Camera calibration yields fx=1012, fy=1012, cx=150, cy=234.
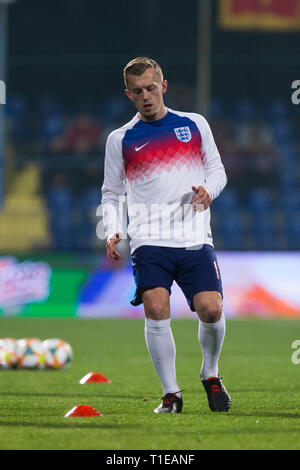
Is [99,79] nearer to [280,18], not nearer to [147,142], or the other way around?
[280,18]

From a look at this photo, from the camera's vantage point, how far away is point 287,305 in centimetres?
1695

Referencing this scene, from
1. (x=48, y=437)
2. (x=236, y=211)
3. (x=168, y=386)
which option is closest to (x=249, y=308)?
(x=236, y=211)

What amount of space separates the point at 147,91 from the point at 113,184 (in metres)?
0.63

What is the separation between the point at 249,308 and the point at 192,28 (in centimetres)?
933

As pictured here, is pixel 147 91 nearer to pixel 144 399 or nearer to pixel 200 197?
pixel 200 197

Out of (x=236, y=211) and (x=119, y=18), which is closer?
(x=236, y=211)

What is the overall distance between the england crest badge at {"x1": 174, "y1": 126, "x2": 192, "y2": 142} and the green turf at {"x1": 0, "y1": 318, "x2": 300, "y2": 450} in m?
1.60

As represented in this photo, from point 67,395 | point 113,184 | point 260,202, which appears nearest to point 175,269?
point 113,184

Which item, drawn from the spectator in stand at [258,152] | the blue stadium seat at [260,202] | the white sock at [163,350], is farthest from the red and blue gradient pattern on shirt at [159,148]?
the spectator in stand at [258,152]

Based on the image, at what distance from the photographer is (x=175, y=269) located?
596 centimetres

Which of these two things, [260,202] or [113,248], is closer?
[113,248]

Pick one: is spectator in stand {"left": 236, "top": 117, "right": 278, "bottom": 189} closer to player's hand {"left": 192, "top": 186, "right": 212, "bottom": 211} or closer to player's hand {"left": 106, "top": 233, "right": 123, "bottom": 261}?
player's hand {"left": 106, "top": 233, "right": 123, "bottom": 261}

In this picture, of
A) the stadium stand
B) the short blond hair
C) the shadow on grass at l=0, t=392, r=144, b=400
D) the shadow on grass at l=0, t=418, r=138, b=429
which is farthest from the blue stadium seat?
the shadow on grass at l=0, t=418, r=138, b=429

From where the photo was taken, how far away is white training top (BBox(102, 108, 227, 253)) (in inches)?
234
